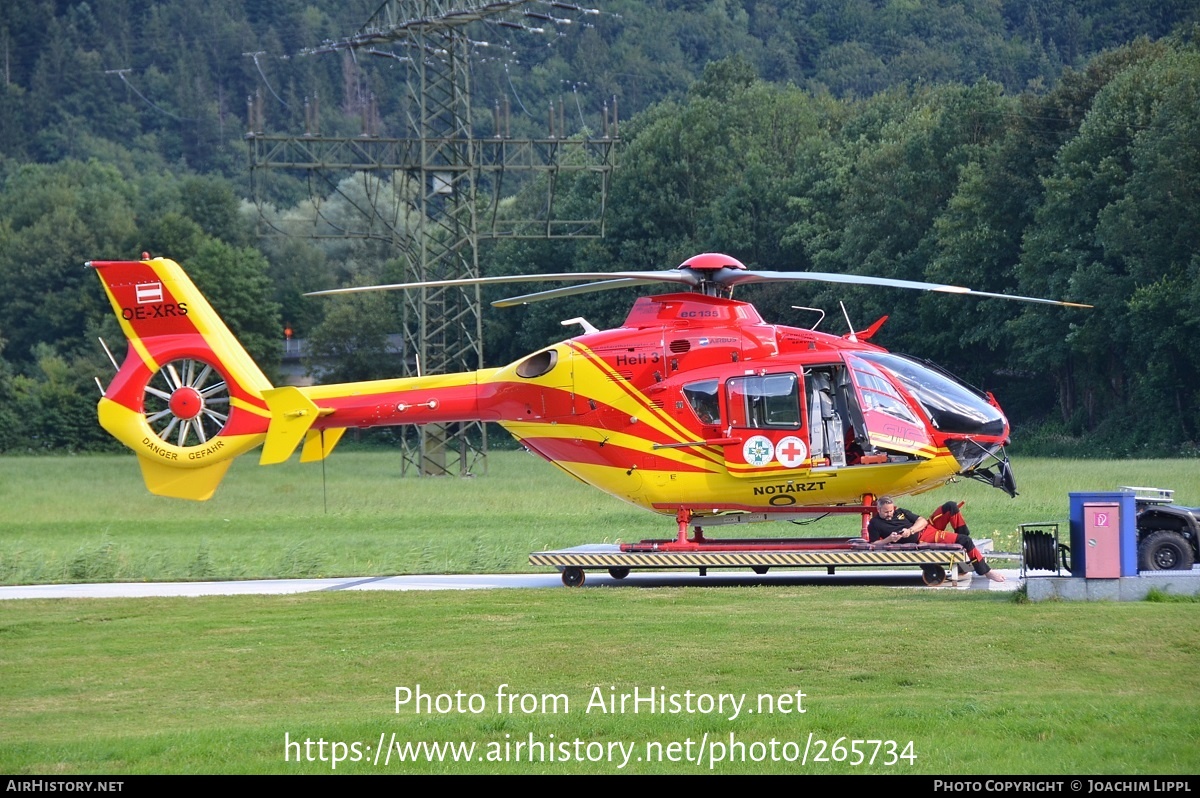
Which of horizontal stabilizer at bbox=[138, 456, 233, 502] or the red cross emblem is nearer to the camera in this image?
the red cross emblem

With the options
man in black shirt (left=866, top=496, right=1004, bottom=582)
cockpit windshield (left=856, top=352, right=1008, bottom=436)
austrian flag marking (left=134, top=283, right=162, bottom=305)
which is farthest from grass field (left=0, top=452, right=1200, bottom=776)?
austrian flag marking (left=134, top=283, right=162, bottom=305)

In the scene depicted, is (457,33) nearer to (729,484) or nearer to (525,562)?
(525,562)

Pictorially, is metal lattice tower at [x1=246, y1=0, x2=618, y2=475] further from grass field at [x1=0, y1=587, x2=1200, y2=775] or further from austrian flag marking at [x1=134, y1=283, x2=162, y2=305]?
grass field at [x1=0, y1=587, x2=1200, y2=775]

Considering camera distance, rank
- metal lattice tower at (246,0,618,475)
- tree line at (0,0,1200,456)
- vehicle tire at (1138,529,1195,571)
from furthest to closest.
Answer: tree line at (0,0,1200,456)
metal lattice tower at (246,0,618,475)
vehicle tire at (1138,529,1195,571)

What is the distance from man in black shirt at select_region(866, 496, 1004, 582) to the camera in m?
20.1

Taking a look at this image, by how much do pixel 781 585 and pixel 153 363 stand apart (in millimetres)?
9641

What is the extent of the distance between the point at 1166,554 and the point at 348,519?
21201mm

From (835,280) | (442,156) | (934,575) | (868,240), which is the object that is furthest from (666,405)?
(868,240)

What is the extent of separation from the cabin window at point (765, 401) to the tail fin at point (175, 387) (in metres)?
6.82

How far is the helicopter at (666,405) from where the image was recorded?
2048 cm

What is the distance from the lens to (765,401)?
68.1 feet

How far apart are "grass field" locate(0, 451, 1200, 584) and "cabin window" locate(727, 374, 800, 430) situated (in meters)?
5.09

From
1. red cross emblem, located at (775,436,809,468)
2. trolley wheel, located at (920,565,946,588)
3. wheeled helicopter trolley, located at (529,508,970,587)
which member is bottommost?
trolley wheel, located at (920,565,946,588)

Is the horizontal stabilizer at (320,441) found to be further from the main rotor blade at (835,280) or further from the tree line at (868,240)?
the tree line at (868,240)
